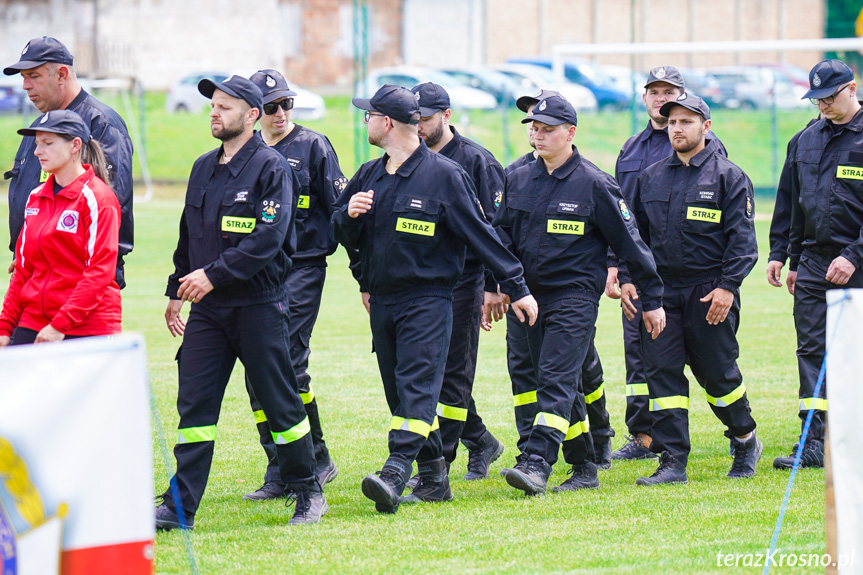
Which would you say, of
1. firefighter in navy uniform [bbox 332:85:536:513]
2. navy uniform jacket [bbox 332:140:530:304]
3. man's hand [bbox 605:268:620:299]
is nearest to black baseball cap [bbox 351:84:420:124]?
firefighter in navy uniform [bbox 332:85:536:513]

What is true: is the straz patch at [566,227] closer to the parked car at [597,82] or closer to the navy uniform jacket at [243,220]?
the navy uniform jacket at [243,220]

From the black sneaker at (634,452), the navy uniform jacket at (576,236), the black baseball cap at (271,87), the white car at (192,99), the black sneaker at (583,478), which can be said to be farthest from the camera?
the white car at (192,99)

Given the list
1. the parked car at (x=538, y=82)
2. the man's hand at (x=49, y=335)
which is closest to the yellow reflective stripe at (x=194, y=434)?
the man's hand at (x=49, y=335)

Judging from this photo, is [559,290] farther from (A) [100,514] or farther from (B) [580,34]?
(B) [580,34]

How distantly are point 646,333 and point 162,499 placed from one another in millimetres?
2951

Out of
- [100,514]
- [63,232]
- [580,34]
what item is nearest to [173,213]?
[63,232]

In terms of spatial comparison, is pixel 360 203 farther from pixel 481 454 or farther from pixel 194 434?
pixel 481 454

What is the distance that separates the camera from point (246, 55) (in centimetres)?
4538

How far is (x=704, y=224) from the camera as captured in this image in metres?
6.96

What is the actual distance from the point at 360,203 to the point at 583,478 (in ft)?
6.84

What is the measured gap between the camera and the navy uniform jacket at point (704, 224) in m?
6.90

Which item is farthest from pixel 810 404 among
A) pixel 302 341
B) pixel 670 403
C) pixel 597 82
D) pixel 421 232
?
pixel 597 82

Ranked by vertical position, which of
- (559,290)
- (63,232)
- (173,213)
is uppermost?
(63,232)

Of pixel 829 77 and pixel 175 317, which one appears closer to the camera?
pixel 175 317
